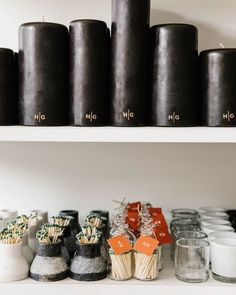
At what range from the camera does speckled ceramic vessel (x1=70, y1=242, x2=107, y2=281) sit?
1.06m

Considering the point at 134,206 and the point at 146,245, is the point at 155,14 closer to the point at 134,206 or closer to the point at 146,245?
the point at 134,206

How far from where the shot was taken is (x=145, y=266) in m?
1.06

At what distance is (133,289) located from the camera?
1046 millimetres

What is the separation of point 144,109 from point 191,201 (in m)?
0.42

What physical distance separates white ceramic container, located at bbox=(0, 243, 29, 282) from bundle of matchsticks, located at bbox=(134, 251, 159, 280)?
10.3 inches

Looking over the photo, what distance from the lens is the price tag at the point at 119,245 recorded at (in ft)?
3.46

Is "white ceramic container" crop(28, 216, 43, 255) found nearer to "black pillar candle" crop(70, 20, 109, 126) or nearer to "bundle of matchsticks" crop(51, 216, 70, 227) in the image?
"bundle of matchsticks" crop(51, 216, 70, 227)

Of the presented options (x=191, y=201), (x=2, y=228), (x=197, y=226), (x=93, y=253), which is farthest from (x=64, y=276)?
(x=191, y=201)

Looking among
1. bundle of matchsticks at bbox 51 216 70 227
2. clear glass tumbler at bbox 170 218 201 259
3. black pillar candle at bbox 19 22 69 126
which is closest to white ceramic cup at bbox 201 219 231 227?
clear glass tumbler at bbox 170 218 201 259

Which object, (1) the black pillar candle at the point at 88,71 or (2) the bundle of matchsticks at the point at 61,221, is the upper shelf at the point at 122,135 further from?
(2) the bundle of matchsticks at the point at 61,221

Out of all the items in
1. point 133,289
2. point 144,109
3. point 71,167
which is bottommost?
point 133,289

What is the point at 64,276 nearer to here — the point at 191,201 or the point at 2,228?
the point at 2,228

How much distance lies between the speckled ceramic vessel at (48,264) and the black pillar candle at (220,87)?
1.50 ft

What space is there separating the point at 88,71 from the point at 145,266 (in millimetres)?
459
